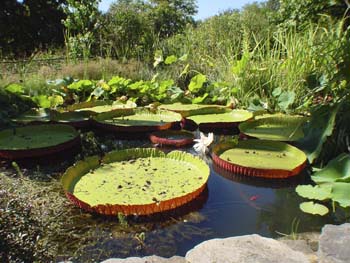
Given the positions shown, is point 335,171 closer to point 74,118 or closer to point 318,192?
point 318,192

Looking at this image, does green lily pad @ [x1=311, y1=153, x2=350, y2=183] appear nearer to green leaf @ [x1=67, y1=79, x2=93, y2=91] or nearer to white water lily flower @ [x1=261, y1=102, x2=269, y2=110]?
white water lily flower @ [x1=261, y1=102, x2=269, y2=110]

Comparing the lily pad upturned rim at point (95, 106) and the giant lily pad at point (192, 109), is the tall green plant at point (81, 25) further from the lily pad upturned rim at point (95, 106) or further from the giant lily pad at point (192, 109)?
the giant lily pad at point (192, 109)

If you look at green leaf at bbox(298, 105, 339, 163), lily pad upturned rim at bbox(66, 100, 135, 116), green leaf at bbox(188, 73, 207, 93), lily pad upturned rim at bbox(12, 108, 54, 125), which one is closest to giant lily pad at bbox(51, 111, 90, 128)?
lily pad upturned rim at bbox(12, 108, 54, 125)

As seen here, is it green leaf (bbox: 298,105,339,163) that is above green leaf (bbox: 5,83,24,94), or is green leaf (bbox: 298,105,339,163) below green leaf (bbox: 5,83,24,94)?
below

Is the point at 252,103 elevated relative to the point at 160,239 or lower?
elevated

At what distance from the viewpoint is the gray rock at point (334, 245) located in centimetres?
133

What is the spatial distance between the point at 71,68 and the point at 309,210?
14.9 feet

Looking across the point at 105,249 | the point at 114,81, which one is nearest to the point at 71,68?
the point at 114,81

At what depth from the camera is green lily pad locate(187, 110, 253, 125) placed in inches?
154

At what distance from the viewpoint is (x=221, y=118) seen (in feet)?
13.4

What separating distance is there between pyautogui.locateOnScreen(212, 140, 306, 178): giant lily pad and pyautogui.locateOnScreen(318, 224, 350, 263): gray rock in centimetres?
114

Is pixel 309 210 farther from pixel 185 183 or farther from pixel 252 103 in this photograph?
pixel 252 103

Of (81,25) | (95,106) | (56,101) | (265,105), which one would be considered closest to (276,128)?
(265,105)

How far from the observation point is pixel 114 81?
4.92 metres
